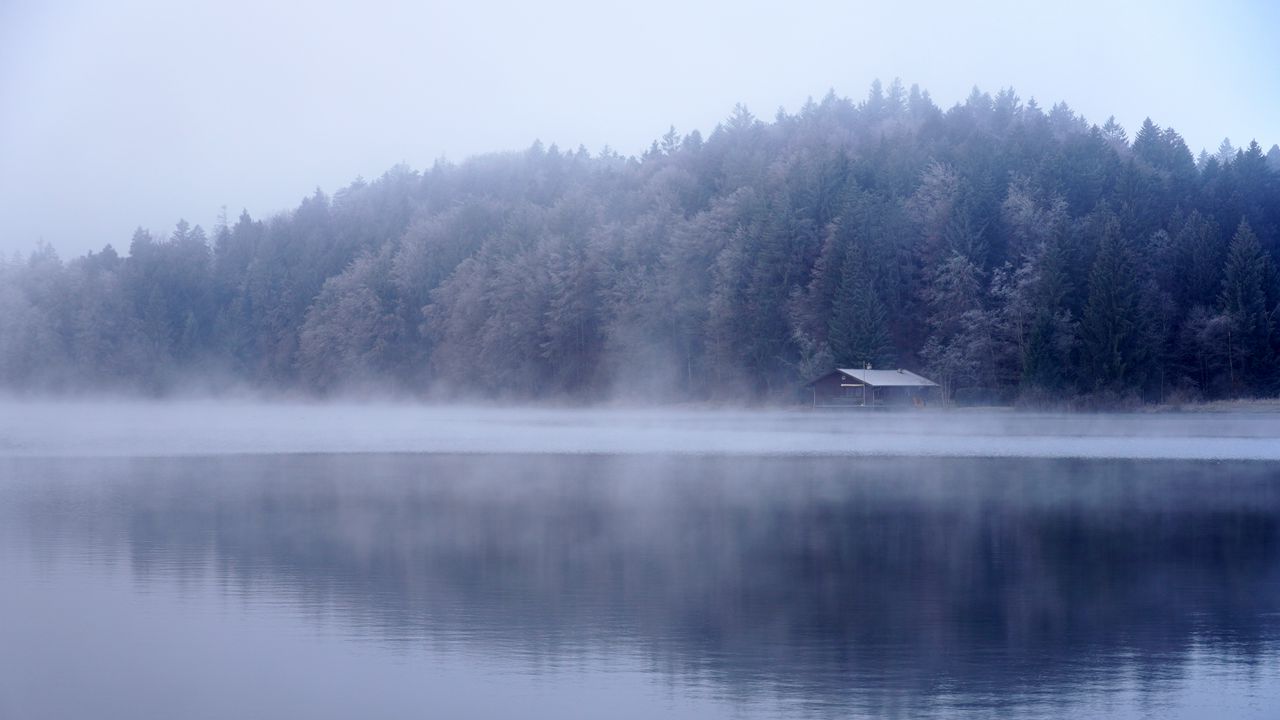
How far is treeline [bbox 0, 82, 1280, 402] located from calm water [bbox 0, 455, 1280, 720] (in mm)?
48372

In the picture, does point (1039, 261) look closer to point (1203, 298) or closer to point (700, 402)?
point (1203, 298)

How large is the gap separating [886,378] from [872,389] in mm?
1079

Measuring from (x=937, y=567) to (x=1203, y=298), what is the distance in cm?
6638

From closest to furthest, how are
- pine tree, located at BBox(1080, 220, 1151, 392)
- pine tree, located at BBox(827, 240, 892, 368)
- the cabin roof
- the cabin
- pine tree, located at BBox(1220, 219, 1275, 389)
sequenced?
pine tree, located at BBox(1080, 220, 1151, 392) → pine tree, located at BBox(1220, 219, 1275, 389) → the cabin roof → the cabin → pine tree, located at BBox(827, 240, 892, 368)

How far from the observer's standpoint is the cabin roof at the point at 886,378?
72.1 m

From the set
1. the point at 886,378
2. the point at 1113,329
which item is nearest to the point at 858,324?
the point at 886,378

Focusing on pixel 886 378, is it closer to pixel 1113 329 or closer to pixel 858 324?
pixel 858 324

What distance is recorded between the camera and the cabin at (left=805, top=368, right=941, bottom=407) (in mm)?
72562

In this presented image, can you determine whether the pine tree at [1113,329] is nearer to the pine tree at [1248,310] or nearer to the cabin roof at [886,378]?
the pine tree at [1248,310]

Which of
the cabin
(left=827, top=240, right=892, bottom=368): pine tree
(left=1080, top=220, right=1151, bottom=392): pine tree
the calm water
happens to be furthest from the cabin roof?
the calm water

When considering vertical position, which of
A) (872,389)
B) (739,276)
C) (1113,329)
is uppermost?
(739,276)

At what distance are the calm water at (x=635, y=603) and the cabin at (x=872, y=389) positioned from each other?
147 feet

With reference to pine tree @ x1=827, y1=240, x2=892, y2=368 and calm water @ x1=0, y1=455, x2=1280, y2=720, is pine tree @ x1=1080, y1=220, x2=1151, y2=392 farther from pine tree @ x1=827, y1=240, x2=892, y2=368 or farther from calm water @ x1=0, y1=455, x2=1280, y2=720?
calm water @ x1=0, y1=455, x2=1280, y2=720

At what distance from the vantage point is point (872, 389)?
2879 inches
